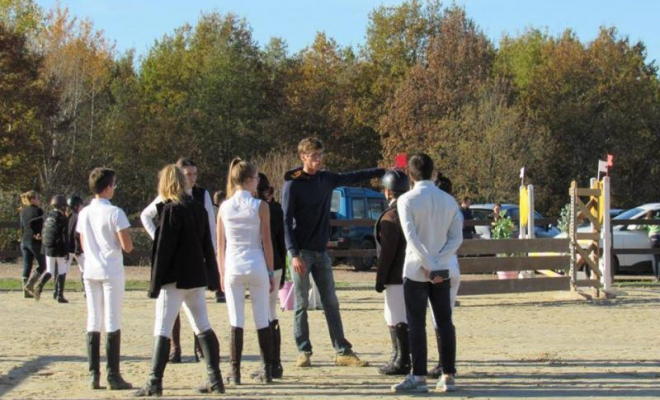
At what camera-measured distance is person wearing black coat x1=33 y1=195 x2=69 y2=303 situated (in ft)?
53.7

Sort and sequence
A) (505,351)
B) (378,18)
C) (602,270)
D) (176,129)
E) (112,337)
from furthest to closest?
1. (378,18)
2. (176,129)
3. (602,270)
4. (505,351)
5. (112,337)

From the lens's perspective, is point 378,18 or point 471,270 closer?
point 471,270

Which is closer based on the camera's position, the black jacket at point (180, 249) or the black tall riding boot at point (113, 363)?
the black jacket at point (180, 249)

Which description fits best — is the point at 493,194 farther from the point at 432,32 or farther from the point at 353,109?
the point at 432,32

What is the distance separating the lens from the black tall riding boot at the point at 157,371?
7625 mm

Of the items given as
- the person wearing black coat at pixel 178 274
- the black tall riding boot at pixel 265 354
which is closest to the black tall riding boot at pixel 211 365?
the person wearing black coat at pixel 178 274

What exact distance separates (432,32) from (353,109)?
7.14 meters

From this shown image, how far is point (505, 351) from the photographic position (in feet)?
34.4

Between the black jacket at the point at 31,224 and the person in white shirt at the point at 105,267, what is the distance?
10139mm

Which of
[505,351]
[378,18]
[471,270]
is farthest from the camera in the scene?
[378,18]

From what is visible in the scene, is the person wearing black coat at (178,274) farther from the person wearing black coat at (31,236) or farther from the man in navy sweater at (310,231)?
the person wearing black coat at (31,236)

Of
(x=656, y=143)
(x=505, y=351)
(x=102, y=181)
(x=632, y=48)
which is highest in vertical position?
(x=632, y=48)

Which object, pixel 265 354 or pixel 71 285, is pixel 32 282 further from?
pixel 265 354

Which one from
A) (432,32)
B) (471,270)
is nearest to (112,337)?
(471,270)
